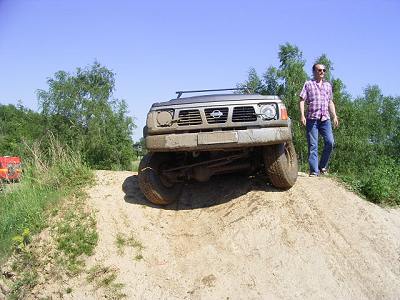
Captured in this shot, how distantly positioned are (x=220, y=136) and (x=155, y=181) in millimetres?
1413

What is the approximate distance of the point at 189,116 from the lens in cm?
569

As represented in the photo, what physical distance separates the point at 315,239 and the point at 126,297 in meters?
2.28

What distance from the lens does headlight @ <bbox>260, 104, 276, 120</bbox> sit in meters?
5.59

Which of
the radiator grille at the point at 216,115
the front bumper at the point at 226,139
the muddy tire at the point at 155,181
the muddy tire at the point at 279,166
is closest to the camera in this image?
the front bumper at the point at 226,139

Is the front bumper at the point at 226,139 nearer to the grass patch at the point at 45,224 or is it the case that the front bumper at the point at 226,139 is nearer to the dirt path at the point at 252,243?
the dirt path at the point at 252,243

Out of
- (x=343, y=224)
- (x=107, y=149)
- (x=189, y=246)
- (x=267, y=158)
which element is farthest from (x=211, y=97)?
(x=107, y=149)

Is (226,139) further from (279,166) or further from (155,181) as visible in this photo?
(155,181)

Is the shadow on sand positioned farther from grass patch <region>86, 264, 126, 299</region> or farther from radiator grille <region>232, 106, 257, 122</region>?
grass patch <region>86, 264, 126, 299</region>

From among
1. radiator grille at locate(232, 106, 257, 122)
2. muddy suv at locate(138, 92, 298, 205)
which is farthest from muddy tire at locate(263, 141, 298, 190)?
radiator grille at locate(232, 106, 257, 122)

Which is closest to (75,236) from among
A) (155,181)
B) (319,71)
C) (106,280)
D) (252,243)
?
(106,280)

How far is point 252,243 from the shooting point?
17.7 feet

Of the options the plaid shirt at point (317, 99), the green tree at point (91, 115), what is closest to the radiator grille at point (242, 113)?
the plaid shirt at point (317, 99)

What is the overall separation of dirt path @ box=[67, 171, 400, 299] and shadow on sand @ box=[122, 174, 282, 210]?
0.02m

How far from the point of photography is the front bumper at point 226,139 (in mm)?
5387
